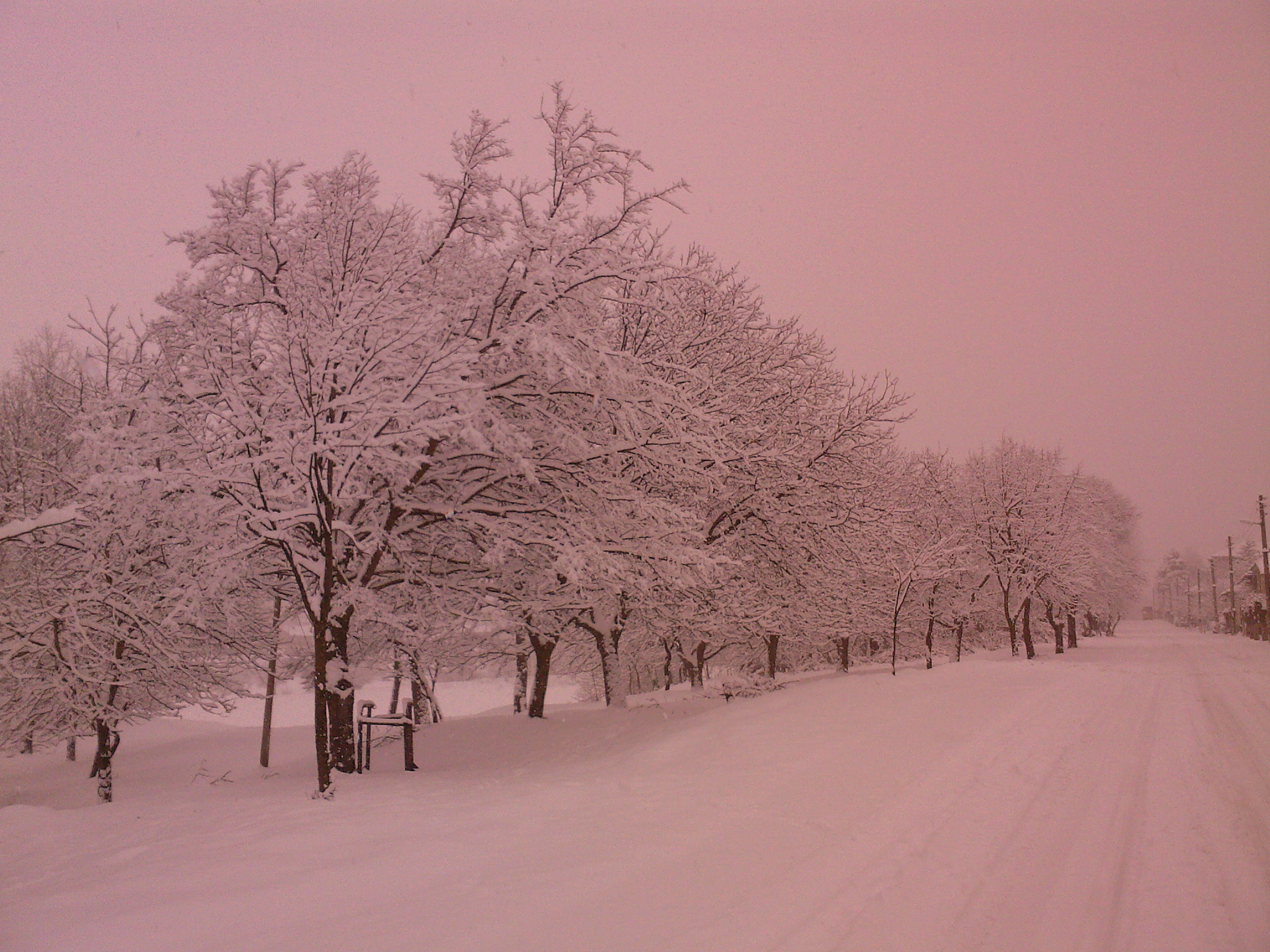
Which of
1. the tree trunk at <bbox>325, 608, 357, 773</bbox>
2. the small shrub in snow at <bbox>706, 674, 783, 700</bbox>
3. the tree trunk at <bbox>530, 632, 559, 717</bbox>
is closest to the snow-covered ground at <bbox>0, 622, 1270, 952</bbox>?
the tree trunk at <bbox>325, 608, 357, 773</bbox>

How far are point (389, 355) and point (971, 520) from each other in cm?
2727

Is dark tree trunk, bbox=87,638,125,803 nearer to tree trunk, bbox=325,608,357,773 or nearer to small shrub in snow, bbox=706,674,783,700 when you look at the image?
tree trunk, bbox=325,608,357,773

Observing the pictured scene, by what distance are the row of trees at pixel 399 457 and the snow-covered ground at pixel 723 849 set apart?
5.77ft

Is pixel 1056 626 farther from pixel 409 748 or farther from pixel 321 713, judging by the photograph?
pixel 321 713

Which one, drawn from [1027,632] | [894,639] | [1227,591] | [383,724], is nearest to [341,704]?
[383,724]

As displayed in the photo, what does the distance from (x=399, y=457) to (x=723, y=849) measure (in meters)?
4.65

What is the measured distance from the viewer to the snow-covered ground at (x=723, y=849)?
350 cm

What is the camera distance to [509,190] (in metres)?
8.37

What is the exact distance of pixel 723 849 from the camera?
4.60 m

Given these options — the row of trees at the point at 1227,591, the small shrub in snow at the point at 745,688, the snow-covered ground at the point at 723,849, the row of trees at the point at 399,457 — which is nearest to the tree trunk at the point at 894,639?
the small shrub in snow at the point at 745,688

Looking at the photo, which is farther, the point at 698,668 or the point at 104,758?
the point at 698,668

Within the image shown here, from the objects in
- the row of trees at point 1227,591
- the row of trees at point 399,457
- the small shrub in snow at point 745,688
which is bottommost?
the row of trees at point 1227,591

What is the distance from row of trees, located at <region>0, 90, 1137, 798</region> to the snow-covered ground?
1.76 meters

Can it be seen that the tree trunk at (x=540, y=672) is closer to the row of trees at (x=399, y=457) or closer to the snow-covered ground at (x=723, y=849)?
the row of trees at (x=399, y=457)
